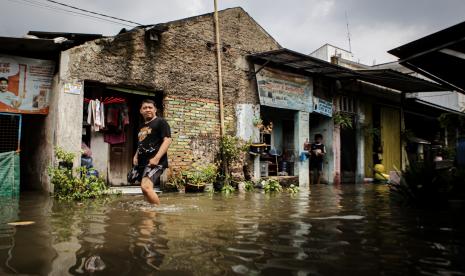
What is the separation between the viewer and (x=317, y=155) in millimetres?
14180

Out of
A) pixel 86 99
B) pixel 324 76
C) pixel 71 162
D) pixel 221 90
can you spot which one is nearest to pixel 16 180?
pixel 71 162

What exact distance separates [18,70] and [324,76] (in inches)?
404

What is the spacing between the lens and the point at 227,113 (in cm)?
1138

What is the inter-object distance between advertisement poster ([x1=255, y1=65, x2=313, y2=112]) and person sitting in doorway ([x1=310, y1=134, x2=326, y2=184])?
56.5 inches

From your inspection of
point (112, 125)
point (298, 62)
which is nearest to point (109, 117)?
point (112, 125)

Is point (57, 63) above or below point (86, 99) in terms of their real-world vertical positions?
above

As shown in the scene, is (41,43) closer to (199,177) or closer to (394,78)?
(199,177)

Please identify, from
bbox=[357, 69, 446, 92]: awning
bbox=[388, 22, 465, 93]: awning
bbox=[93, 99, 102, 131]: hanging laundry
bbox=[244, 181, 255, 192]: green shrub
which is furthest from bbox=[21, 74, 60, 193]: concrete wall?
bbox=[357, 69, 446, 92]: awning

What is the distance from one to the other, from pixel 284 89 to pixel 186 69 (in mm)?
3845

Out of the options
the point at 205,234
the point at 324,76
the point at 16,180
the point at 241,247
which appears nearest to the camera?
the point at 241,247

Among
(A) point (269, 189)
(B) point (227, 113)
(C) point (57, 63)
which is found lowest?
(A) point (269, 189)

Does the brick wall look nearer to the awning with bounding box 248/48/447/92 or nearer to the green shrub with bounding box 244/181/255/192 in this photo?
the green shrub with bounding box 244/181/255/192

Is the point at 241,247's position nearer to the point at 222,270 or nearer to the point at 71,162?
the point at 222,270

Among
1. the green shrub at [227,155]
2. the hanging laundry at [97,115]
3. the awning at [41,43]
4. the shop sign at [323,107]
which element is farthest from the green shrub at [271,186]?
the awning at [41,43]
